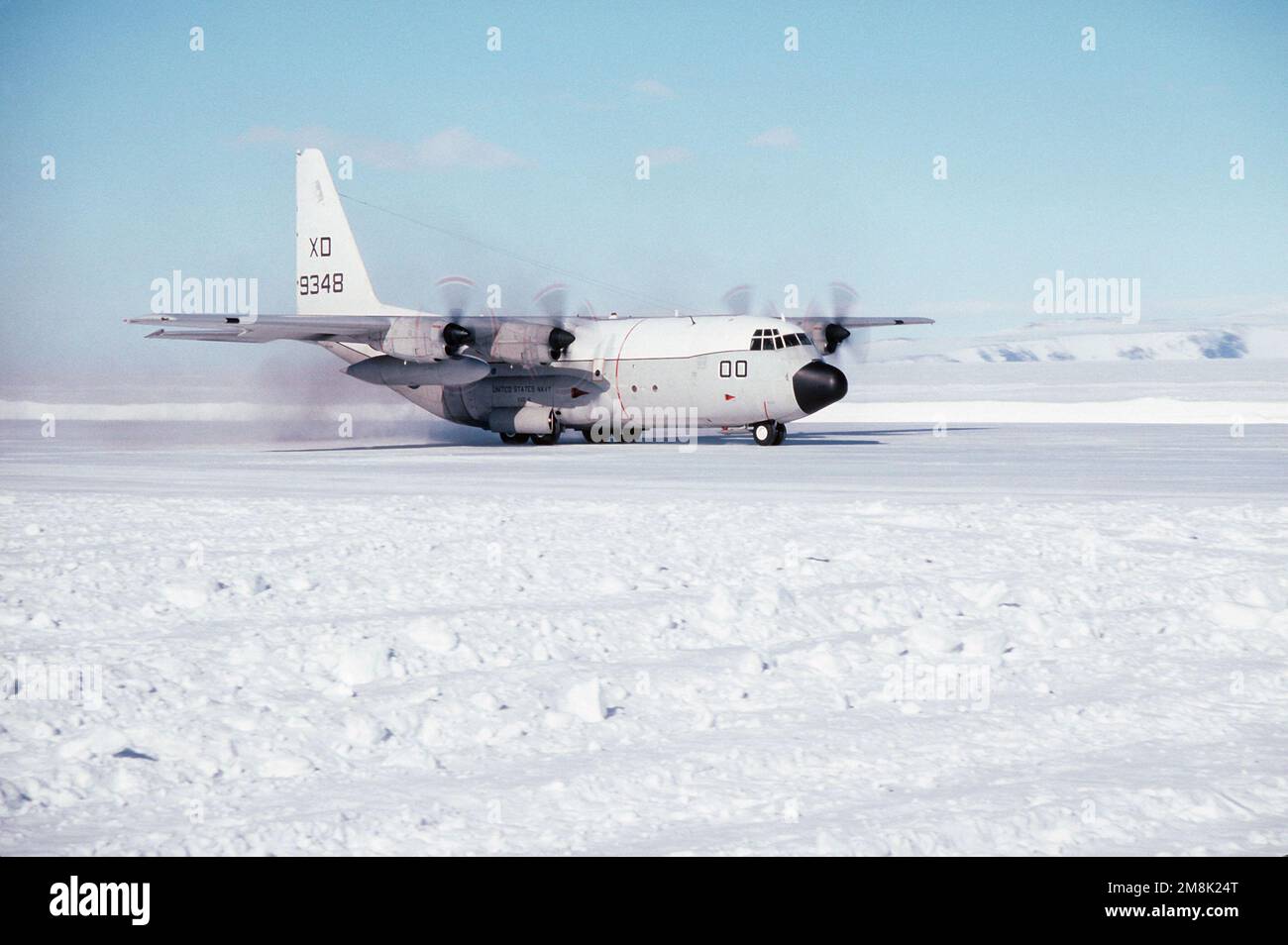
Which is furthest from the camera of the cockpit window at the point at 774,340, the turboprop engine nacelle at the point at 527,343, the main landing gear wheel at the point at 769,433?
the turboprop engine nacelle at the point at 527,343

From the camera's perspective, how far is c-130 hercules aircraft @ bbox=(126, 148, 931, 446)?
32.0 meters

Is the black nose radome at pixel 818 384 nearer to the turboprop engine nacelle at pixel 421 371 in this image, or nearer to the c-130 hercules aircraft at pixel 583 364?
the c-130 hercules aircraft at pixel 583 364

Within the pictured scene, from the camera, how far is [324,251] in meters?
40.0

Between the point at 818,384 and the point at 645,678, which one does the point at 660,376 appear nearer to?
the point at 818,384

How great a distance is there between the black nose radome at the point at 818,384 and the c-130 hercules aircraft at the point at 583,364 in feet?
0.09

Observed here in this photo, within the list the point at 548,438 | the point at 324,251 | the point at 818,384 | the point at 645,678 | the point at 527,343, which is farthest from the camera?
the point at 324,251

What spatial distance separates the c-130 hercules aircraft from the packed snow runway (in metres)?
16.0

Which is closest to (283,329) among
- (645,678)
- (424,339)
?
(424,339)

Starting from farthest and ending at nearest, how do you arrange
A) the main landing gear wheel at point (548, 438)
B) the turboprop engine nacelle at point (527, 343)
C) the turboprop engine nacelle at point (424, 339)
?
the main landing gear wheel at point (548, 438) < the turboprop engine nacelle at point (527, 343) < the turboprop engine nacelle at point (424, 339)

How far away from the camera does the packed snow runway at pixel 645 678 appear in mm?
5715

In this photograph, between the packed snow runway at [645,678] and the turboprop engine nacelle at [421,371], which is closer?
the packed snow runway at [645,678]

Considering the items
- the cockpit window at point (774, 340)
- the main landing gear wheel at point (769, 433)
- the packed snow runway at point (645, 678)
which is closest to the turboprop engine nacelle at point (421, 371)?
the cockpit window at point (774, 340)

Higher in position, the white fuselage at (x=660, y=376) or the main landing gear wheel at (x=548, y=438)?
the white fuselage at (x=660, y=376)

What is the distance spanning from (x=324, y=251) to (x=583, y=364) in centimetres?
1066
